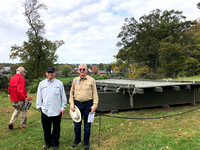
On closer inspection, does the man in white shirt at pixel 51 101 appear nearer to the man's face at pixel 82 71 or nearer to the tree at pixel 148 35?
the man's face at pixel 82 71

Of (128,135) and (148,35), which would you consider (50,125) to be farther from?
(148,35)

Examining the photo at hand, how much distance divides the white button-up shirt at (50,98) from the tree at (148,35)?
28058 millimetres

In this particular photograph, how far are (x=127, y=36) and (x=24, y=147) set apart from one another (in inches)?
1275

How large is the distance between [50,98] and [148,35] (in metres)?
30.7

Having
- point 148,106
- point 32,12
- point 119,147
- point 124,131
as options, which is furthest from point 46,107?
point 32,12

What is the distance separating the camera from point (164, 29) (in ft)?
95.2

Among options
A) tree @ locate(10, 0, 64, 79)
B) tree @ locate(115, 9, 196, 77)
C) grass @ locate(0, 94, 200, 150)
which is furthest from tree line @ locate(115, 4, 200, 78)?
grass @ locate(0, 94, 200, 150)

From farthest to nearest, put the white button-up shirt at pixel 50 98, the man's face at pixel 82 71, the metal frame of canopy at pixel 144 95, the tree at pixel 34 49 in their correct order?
1. the tree at pixel 34 49
2. the metal frame of canopy at pixel 144 95
3. the man's face at pixel 82 71
4. the white button-up shirt at pixel 50 98

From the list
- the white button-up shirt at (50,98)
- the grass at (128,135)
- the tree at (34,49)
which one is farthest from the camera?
the tree at (34,49)

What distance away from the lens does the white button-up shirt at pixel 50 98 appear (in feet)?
11.4

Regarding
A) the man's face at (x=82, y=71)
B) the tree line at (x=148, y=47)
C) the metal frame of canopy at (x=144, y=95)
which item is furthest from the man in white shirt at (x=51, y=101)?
the tree line at (x=148, y=47)

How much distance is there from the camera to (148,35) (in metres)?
31.6

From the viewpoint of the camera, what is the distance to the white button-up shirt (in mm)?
3461

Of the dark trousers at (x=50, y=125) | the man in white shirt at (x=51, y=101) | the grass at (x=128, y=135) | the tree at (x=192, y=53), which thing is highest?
the tree at (x=192, y=53)
